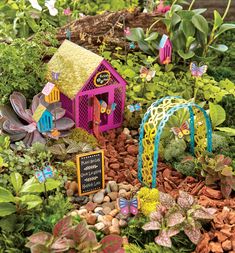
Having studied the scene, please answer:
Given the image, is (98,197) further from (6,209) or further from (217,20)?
(217,20)

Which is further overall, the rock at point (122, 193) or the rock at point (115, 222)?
the rock at point (122, 193)

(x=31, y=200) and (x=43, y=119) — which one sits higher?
(x=43, y=119)

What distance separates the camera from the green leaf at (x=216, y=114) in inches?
169

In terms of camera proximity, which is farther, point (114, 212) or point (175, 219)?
point (114, 212)

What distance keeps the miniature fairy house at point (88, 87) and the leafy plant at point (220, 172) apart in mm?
941

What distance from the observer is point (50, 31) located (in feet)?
15.1

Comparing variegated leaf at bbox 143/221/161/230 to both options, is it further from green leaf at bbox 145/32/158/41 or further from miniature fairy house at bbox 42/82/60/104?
green leaf at bbox 145/32/158/41

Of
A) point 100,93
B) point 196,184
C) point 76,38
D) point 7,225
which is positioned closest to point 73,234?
point 7,225

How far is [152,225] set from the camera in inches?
129

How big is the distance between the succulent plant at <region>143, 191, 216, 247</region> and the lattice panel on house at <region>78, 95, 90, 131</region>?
3.61 ft

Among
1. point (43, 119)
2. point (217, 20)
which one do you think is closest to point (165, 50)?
point (217, 20)

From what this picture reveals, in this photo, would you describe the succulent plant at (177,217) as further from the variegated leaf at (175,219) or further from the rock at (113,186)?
the rock at (113,186)

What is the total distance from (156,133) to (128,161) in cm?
61

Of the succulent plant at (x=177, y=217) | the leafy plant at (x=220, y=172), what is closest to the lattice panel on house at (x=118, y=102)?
the leafy plant at (x=220, y=172)
